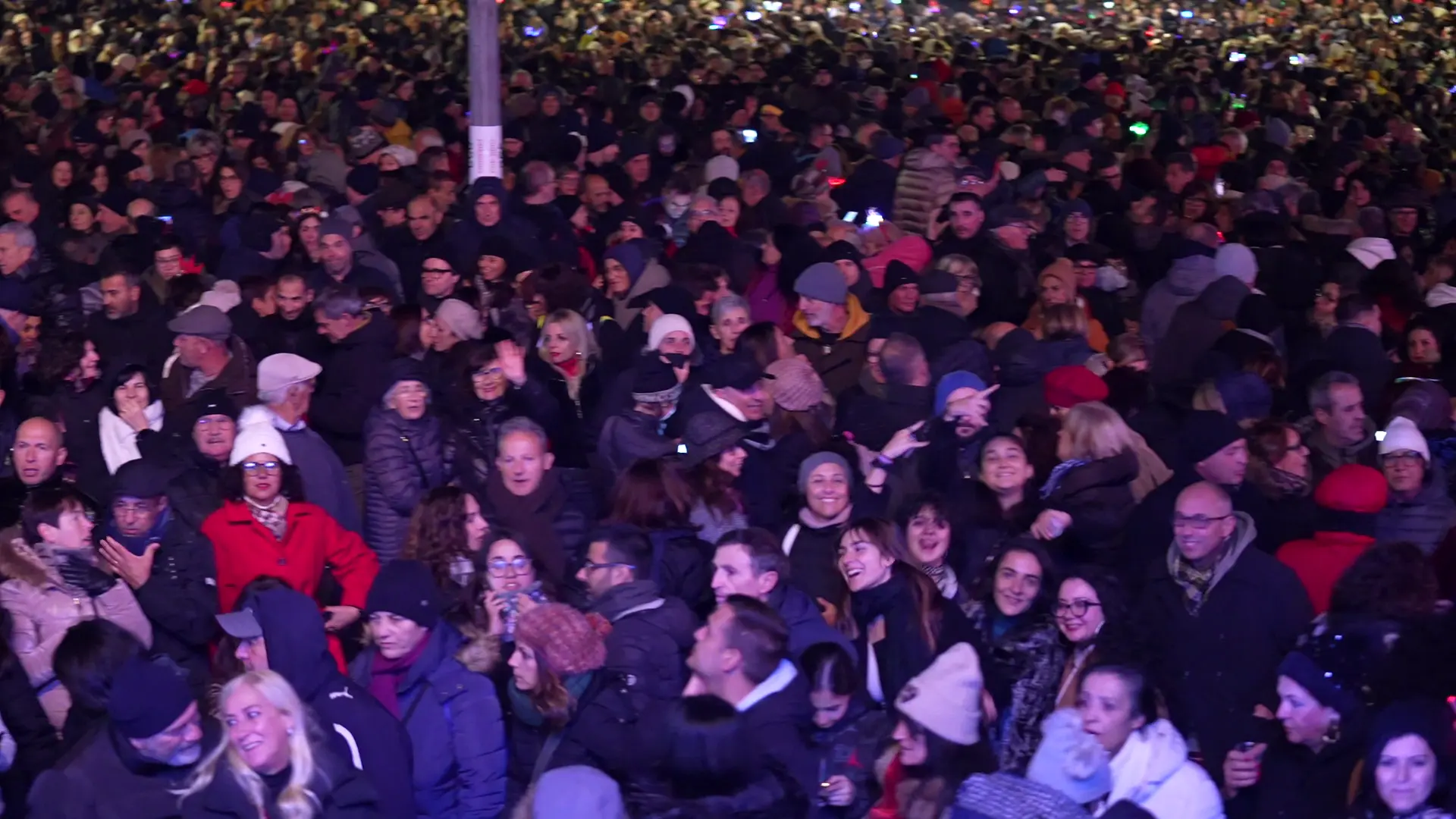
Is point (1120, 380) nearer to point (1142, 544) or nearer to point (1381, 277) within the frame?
point (1142, 544)

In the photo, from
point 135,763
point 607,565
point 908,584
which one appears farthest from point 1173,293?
point 135,763

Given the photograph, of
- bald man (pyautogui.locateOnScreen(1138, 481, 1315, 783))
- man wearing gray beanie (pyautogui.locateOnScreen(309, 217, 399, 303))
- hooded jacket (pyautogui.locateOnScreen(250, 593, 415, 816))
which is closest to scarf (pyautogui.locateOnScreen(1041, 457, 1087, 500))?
bald man (pyautogui.locateOnScreen(1138, 481, 1315, 783))

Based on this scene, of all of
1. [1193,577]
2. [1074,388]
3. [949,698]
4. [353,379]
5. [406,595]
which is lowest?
[353,379]

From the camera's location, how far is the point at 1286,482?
6676 mm

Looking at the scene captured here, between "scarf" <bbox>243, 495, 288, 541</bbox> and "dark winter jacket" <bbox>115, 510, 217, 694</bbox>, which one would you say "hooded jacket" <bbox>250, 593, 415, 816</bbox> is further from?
"scarf" <bbox>243, 495, 288, 541</bbox>

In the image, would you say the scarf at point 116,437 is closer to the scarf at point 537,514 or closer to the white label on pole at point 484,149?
the scarf at point 537,514

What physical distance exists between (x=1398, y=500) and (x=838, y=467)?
75.1 inches

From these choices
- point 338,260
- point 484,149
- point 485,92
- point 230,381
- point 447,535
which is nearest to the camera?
point 447,535

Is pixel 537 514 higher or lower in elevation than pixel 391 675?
lower

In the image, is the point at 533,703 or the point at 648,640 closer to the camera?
the point at 533,703

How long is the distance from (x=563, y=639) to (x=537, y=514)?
5.42ft

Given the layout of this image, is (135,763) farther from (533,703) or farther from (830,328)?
(830,328)

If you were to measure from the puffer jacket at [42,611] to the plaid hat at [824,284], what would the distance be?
381 centimetres

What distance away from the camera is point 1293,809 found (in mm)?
4953
